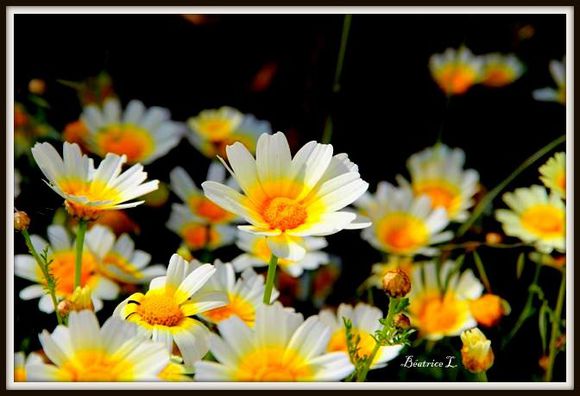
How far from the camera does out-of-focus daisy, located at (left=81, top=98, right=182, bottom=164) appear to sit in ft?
5.94

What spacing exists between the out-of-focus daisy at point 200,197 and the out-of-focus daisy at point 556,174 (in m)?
0.51

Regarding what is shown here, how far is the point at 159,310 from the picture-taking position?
41.2 inches

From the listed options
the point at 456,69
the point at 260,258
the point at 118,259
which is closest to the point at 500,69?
the point at 456,69

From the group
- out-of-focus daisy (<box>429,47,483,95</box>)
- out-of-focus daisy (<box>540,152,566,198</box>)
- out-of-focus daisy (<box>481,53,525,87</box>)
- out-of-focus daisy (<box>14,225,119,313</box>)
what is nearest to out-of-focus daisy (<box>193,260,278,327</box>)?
out-of-focus daisy (<box>14,225,119,313</box>)

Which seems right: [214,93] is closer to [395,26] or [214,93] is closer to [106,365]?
[395,26]

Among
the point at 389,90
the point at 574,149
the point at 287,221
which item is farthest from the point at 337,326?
the point at 389,90

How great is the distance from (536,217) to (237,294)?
0.73m

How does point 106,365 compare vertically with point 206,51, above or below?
below

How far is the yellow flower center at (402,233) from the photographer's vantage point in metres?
1.69

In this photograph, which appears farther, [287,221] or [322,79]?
[322,79]

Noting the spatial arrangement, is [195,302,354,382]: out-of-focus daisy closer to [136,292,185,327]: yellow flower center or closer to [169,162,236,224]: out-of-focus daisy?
[136,292,185,327]: yellow flower center

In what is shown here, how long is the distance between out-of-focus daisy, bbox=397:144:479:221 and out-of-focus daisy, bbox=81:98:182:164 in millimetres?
446

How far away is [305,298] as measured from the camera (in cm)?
176

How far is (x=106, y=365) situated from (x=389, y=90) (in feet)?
4.39
